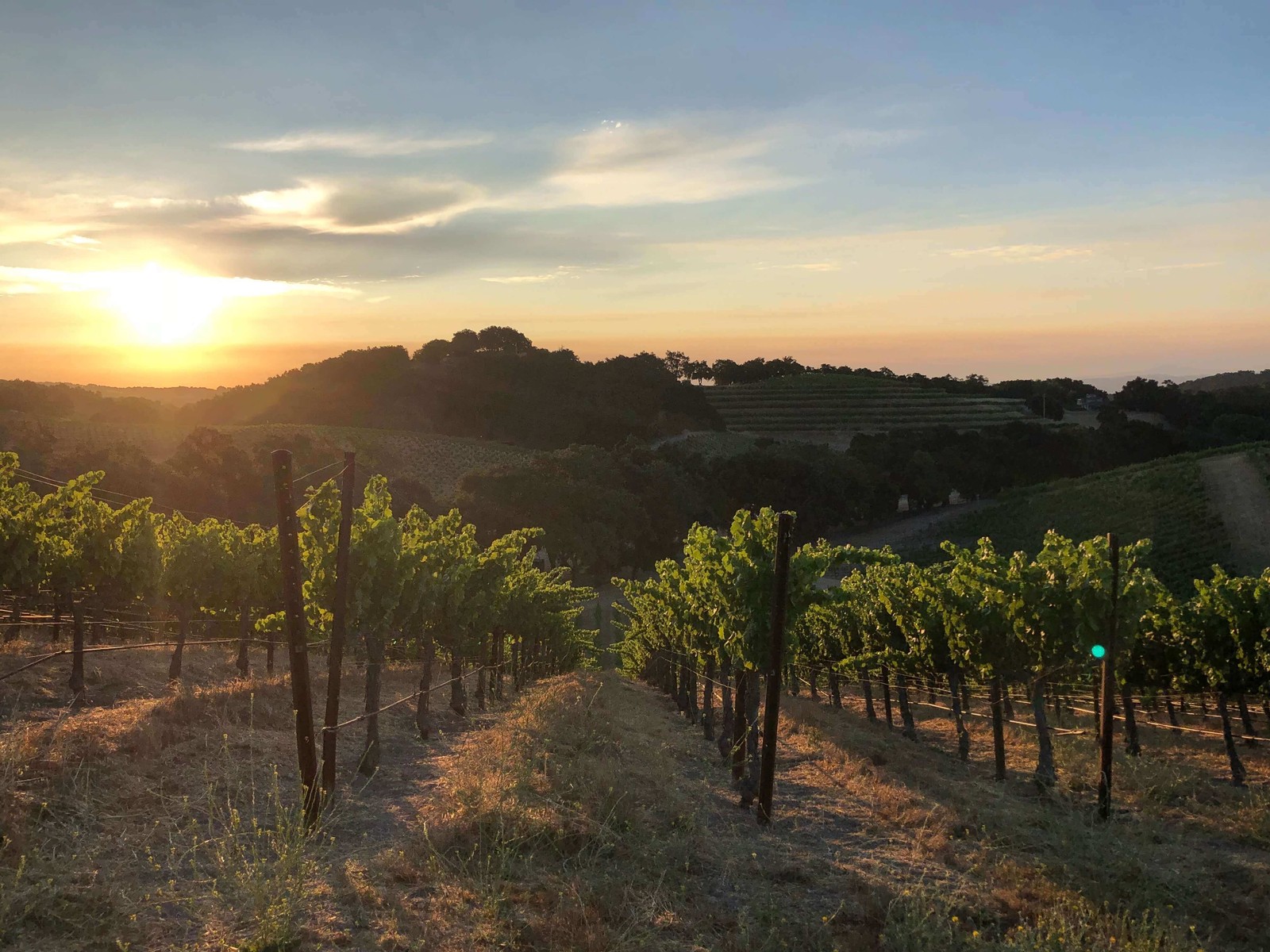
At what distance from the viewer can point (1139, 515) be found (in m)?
73.9

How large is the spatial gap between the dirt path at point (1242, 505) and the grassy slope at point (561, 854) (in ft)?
173

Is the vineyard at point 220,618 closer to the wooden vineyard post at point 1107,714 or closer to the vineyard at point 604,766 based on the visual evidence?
the vineyard at point 604,766

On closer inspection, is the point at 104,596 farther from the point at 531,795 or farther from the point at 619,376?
the point at 619,376

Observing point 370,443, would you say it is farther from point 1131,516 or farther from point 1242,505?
point 1242,505

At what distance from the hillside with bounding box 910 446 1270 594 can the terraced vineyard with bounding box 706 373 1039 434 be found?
35.5 meters

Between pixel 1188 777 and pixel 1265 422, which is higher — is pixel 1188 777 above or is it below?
→ below

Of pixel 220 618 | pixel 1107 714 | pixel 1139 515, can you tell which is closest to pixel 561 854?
pixel 1107 714

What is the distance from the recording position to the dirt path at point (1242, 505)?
6253 centimetres

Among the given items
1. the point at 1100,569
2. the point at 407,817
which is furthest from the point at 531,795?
the point at 1100,569

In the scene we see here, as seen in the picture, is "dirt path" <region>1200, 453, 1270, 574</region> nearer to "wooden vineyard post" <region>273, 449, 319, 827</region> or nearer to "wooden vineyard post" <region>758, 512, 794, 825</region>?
"wooden vineyard post" <region>758, 512, 794, 825</region>

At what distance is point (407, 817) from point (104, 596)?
1584cm

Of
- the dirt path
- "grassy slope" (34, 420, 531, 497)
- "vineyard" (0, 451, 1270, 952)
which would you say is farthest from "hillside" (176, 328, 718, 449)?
"vineyard" (0, 451, 1270, 952)

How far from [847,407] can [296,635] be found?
429ft

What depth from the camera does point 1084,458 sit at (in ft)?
313
